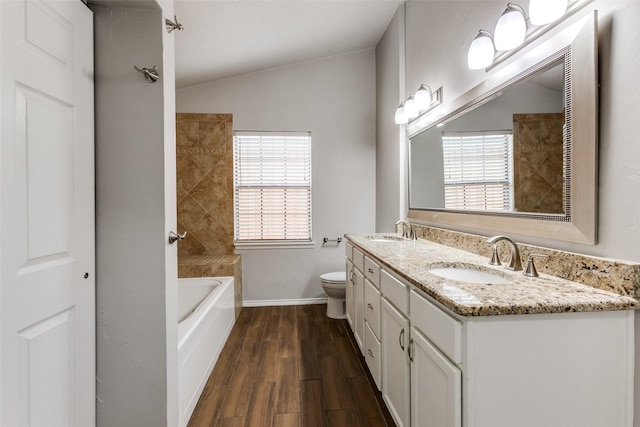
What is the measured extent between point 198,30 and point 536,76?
2.32 meters

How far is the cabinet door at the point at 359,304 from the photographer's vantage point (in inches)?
Answer: 80.9

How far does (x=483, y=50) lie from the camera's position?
141 cm

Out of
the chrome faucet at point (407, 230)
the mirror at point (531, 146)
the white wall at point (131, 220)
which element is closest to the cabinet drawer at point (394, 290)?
the mirror at point (531, 146)

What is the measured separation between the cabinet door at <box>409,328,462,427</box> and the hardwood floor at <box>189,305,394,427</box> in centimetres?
56

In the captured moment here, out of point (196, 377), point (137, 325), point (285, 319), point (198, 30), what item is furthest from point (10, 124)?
point (285, 319)

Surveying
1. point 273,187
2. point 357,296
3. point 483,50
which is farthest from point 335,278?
point 483,50

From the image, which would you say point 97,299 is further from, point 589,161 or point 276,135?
point 276,135

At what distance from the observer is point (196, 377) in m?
1.70

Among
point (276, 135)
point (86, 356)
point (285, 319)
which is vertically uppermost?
point (276, 135)

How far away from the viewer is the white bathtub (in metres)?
1.54

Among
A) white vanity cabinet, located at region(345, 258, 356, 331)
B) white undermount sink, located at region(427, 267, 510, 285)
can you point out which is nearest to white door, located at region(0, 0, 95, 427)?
white undermount sink, located at region(427, 267, 510, 285)

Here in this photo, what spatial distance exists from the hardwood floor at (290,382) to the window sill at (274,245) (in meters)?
0.88

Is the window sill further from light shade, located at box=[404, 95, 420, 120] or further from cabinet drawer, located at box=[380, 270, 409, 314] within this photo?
cabinet drawer, located at box=[380, 270, 409, 314]

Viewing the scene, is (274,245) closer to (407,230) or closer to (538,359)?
(407,230)
